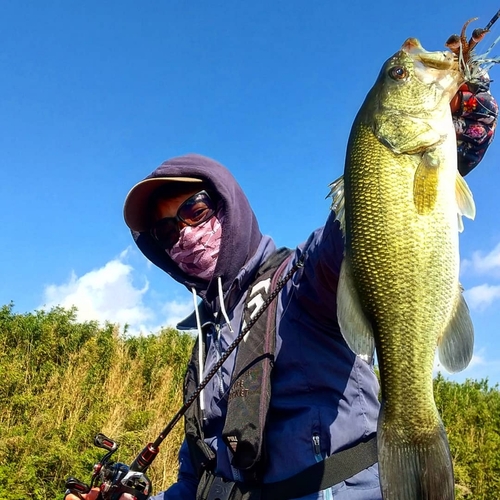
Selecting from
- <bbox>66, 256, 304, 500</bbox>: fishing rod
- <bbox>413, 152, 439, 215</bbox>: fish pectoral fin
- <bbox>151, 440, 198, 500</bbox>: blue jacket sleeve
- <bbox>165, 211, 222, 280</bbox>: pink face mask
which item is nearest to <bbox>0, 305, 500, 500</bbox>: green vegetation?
<bbox>66, 256, 304, 500</bbox>: fishing rod

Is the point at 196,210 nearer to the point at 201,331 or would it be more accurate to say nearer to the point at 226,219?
the point at 226,219

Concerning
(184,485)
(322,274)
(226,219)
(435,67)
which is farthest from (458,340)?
(184,485)

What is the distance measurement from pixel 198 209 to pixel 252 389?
1258mm

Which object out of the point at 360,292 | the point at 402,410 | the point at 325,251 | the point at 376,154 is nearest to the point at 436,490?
the point at 402,410

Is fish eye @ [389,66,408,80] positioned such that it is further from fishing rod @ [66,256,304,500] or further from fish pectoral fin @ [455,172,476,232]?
fishing rod @ [66,256,304,500]

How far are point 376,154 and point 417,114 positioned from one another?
0.18m

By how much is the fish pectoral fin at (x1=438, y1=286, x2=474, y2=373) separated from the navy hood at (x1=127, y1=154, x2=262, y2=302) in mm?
1505

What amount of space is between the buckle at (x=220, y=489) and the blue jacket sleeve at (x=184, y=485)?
2.01 feet

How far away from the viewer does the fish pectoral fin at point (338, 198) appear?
1714 millimetres

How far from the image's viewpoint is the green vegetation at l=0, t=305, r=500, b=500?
5883 mm

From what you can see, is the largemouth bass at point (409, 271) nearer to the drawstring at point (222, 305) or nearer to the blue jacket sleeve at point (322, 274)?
the blue jacket sleeve at point (322, 274)

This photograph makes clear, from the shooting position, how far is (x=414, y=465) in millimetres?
1507

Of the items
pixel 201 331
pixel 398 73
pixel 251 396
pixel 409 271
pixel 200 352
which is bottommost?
pixel 251 396

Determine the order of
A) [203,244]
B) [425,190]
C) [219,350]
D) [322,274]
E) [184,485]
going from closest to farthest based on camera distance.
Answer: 1. [425,190]
2. [322,274]
3. [219,350]
4. [184,485]
5. [203,244]
